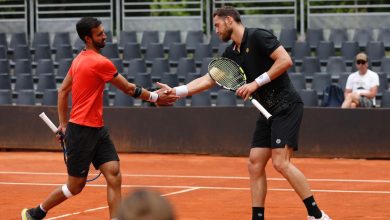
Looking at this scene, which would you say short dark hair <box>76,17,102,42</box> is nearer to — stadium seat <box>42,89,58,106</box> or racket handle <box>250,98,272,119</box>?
racket handle <box>250,98,272,119</box>

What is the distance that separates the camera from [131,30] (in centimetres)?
2286

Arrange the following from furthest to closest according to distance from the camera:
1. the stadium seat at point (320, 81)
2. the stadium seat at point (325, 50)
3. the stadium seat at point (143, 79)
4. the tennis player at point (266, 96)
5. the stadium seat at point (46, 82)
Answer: the stadium seat at point (46, 82), the stadium seat at point (325, 50), the stadium seat at point (143, 79), the stadium seat at point (320, 81), the tennis player at point (266, 96)

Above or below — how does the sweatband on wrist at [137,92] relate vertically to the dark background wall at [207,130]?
above

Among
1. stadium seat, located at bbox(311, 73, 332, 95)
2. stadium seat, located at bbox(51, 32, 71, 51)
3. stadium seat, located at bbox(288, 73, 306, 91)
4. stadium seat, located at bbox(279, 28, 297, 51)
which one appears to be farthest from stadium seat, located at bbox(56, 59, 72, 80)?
stadium seat, located at bbox(311, 73, 332, 95)

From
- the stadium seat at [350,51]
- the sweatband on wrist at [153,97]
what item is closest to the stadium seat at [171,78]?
the stadium seat at [350,51]

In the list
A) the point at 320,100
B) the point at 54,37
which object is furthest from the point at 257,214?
the point at 54,37

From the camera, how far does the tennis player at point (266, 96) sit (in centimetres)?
813

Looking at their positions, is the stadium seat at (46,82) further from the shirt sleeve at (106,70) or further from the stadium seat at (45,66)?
the shirt sleeve at (106,70)

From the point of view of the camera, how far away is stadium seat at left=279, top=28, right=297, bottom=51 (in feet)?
66.5

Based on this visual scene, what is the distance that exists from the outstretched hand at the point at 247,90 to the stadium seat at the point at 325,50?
1175 cm

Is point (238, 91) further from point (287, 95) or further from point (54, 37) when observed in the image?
point (54, 37)

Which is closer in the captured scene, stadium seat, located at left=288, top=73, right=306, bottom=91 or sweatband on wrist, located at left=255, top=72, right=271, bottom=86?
sweatband on wrist, located at left=255, top=72, right=271, bottom=86

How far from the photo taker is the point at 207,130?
17.2 m

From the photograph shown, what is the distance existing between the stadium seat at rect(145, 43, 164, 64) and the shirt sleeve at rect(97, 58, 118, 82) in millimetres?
12701
